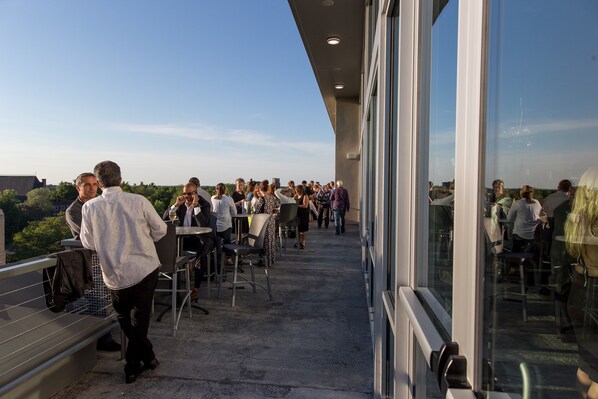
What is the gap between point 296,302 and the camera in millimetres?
5059

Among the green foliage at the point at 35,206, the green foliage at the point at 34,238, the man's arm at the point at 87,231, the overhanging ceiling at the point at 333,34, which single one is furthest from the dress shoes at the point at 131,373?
the green foliage at the point at 34,238

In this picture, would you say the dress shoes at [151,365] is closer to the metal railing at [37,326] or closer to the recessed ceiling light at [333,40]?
the metal railing at [37,326]

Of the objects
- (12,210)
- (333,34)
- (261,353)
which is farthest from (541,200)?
Result: (12,210)

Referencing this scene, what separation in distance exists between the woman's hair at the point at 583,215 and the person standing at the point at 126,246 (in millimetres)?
2852

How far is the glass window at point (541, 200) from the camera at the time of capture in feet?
1.57

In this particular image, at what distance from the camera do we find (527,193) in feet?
1.97

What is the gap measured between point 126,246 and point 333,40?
6.66 metres

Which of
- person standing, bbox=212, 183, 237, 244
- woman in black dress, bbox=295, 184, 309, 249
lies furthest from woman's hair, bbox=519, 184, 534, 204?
woman in black dress, bbox=295, 184, 309, 249

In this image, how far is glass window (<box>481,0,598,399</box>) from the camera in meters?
0.48

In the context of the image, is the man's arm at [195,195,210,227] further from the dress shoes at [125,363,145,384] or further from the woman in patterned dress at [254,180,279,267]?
the dress shoes at [125,363,145,384]

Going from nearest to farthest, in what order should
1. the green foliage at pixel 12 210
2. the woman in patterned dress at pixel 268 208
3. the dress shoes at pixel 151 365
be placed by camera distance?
the dress shoes at pixel 151 365 < the woman in patterned dress at pixel 268 208 < the green foliage at pixel 12 210

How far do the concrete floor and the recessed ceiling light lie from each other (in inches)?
201

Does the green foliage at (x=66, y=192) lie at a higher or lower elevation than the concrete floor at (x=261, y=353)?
higher

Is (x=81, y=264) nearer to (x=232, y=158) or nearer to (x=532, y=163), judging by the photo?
(x=532, y=163)
